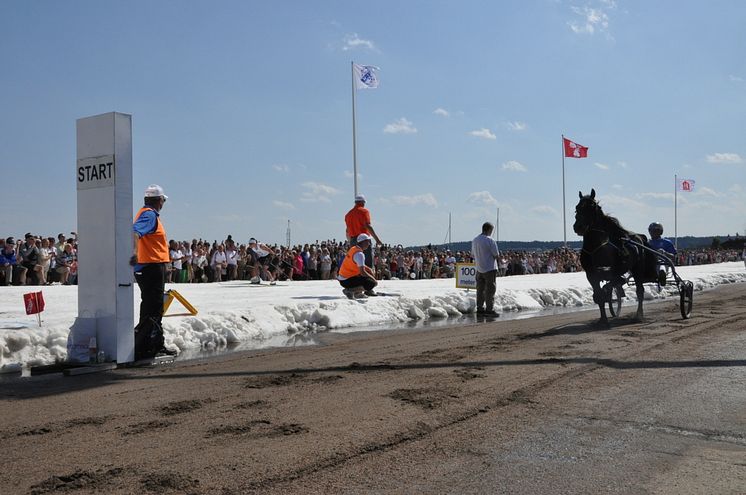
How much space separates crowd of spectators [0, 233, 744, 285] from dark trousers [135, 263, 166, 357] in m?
8.60

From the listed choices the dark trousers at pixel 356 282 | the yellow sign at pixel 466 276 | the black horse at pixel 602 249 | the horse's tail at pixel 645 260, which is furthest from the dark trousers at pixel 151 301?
the yellow sign at pixel 466 276

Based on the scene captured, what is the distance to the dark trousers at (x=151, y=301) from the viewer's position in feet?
29.3

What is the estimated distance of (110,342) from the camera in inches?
336

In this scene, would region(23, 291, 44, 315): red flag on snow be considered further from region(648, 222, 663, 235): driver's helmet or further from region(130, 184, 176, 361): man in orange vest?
region(648, 222, 663, 235): driver's helmet

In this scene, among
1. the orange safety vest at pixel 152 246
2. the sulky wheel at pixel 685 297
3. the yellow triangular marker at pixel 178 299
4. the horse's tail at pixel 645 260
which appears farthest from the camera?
the horse's tail at pixel 645 260

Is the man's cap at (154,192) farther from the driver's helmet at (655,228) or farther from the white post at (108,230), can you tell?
the driver's helmet at (655,228)

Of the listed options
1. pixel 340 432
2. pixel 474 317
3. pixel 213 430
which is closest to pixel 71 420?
pixel 213 430

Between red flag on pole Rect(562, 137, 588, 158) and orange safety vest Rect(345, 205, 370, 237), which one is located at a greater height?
red flag on pole Rect(562, 137, 588, 158)

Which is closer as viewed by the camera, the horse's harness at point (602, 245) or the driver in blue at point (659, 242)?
the horse's harness at point (602, 245)

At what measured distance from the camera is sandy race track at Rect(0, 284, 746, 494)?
3996mm

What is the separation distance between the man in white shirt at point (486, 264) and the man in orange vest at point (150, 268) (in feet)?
27.9

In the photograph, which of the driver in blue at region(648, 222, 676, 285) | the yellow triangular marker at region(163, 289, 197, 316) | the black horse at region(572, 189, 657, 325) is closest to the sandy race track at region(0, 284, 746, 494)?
the yellow triangular marker at region(163, 289, 197, 316)

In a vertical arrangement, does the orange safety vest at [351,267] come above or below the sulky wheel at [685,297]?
above

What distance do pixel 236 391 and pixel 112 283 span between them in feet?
9.57
